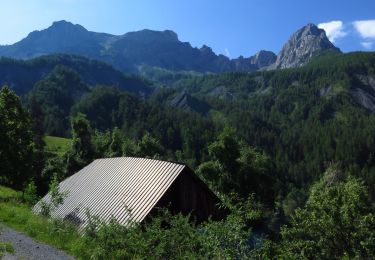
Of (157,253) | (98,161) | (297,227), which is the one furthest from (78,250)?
(297,227)

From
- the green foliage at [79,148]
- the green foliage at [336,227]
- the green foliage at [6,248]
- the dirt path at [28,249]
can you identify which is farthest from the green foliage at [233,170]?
the green foliage at [6,248]

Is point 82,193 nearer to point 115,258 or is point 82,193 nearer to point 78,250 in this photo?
point 78,250

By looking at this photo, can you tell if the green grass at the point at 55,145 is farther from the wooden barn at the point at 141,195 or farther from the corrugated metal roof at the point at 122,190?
the wooden barn at the point at 141,195

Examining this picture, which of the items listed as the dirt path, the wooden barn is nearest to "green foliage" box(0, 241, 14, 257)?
the dirt path

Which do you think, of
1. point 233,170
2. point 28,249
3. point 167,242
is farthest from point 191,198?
point 233,170

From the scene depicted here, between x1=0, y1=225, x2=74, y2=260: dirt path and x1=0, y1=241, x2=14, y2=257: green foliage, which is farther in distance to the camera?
x1=0, y1=225, x2=74, y2=260: dirt path

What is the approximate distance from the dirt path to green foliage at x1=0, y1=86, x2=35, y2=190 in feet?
68.4

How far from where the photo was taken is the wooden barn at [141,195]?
26031 millimetres

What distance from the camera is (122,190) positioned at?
93.8 feet

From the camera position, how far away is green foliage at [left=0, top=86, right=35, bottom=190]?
4053 cm

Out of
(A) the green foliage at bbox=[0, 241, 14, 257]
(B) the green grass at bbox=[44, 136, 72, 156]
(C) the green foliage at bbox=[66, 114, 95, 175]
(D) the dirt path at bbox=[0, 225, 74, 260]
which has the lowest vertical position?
(B) the green grass at bbox=[44, 136, 72, 156]

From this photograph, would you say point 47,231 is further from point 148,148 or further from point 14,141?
point 148,148

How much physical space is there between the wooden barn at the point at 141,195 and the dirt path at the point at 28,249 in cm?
533

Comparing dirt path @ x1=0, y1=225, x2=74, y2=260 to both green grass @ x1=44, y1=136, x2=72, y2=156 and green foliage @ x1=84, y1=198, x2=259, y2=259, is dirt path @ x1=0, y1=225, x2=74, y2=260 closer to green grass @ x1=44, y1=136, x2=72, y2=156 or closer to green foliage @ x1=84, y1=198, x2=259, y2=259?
green foliage @ x1=84, y1=198, x2=259, y2=259
